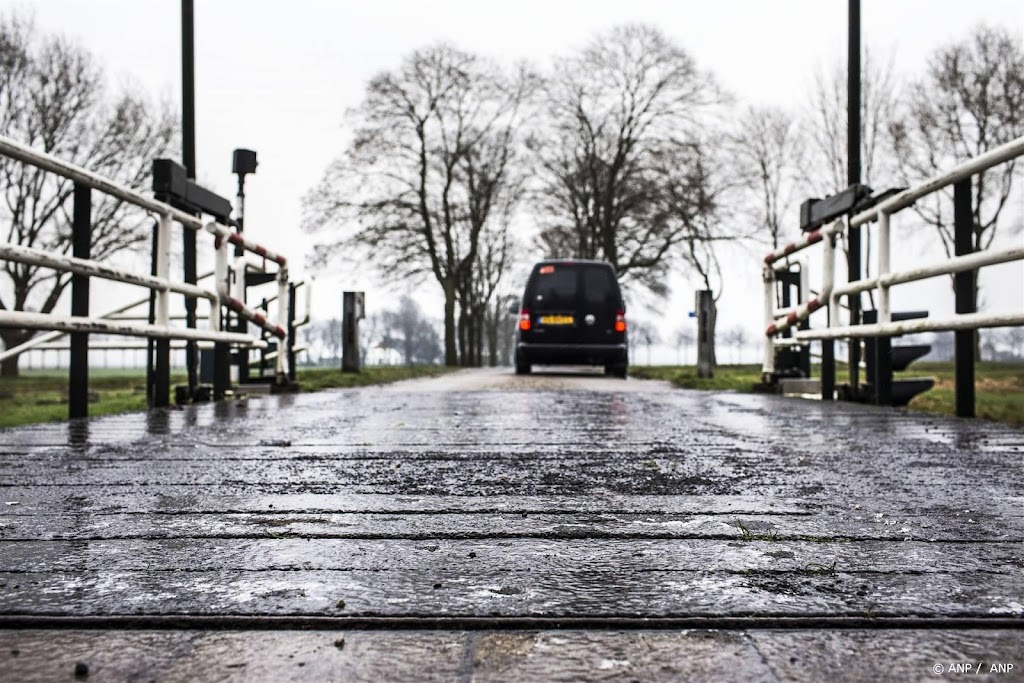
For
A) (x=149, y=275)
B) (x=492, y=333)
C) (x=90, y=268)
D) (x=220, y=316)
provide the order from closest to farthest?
(x=90, y=268), (x=149, y=275), (x=220, y=316), (x=492, y=333)

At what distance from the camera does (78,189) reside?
537 cm

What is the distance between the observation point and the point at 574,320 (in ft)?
50.9

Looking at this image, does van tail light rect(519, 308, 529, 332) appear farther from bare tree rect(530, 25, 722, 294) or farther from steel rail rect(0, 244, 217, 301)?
bare tree rect(530, 25, 722, 294)

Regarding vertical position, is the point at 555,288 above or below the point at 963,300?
above

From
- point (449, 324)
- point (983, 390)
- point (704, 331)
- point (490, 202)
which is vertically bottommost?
point (983, 390)

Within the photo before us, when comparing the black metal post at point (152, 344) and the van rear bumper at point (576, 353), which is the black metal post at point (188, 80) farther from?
the van rear bumper at point (576, 353)

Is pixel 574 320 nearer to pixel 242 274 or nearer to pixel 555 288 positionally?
pixel 555 288

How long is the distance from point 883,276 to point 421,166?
25504 millimetres

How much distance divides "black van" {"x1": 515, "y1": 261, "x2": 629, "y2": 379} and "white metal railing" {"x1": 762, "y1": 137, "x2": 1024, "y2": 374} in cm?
623

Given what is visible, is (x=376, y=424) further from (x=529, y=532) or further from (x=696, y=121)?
(x=696, y=121)

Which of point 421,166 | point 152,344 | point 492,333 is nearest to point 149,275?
point 152,344

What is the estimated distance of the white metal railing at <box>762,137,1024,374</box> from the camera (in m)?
4.61

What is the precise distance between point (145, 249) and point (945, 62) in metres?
24.4

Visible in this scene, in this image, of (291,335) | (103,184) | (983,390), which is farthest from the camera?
(983,390)
